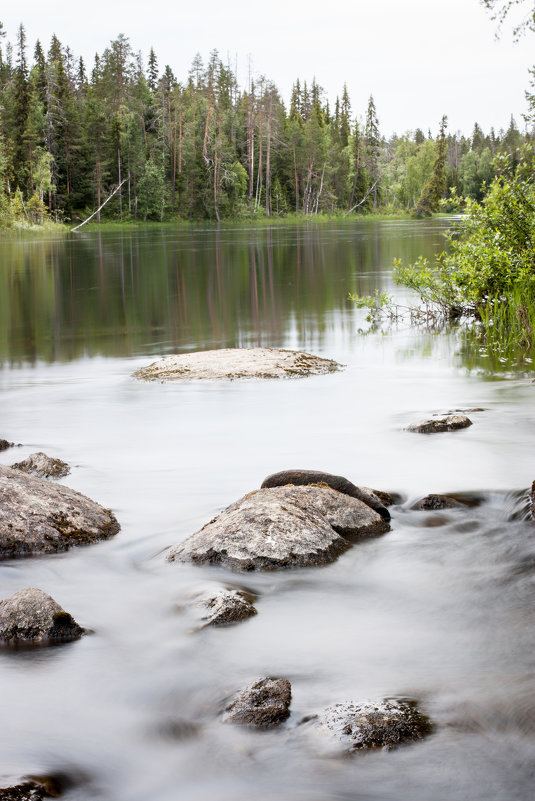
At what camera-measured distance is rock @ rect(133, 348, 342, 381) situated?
1284cm

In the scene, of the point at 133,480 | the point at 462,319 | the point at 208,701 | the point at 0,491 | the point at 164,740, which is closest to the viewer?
the point at 164,740

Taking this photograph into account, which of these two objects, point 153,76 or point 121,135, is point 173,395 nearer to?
point 121,135

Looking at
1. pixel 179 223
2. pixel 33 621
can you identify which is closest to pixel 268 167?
pixel 179 223

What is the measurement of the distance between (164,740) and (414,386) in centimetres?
909

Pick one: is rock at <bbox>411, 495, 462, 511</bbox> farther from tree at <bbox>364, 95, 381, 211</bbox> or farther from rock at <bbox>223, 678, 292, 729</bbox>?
tree at <bbox>364, 95, 381, 211</bbox>

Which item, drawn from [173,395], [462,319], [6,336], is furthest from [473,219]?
[6,336]

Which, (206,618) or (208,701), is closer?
(208,701)

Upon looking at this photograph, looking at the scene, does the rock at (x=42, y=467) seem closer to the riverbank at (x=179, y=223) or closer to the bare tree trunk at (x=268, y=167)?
the riverbank at (x=179, y=223)

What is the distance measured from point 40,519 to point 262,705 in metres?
2.72

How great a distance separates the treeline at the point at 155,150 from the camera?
270ft

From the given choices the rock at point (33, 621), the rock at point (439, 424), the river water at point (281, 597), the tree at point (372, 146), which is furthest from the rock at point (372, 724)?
the tree at point (372, 146)

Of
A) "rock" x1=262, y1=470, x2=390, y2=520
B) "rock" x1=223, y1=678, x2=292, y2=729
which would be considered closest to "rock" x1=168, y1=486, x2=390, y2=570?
"rock" x1=262, y1=470, x2=390, y2=520

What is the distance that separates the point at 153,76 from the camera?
110m

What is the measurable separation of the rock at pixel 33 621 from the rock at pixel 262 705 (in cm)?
122
